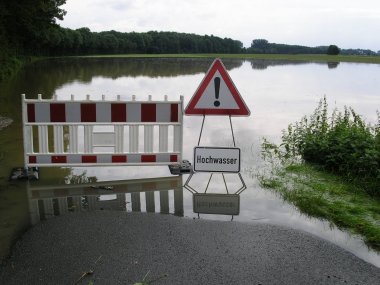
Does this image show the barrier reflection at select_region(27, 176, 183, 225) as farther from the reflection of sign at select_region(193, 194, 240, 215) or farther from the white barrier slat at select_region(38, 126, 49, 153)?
the white barrier slat at select_region(38, 126, 49, 153)

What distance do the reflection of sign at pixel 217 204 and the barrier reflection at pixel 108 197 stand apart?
238mm

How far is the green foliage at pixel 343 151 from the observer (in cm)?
770

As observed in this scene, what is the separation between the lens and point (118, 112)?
7363mm

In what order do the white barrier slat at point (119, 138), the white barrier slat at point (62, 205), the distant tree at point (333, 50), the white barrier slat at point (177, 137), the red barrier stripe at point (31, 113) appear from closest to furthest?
the white barrier slat at point (62, 205)
the red barrier stripe at point (31, 113)
the white barrier slat at point (119, 138)
the white barrier slat at point (177, 137)
the distant tree at point (333, 50)

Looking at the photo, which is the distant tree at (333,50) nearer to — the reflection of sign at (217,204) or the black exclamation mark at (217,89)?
the black exclamation mark at (217,89)

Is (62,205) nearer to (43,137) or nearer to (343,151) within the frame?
(43,137)

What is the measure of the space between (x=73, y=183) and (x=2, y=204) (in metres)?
1.23

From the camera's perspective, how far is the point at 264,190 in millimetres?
6949

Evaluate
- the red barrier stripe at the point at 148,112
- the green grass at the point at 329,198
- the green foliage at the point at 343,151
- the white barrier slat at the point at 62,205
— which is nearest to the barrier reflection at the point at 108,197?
the white barrier slat at the point at 62,205

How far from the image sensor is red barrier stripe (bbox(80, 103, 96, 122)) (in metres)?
7.27

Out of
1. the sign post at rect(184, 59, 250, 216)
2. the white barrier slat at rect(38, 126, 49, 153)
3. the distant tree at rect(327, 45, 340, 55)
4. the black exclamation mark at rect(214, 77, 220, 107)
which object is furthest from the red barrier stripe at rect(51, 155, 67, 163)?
the distant tree at rect(327, 45, 340, 55)

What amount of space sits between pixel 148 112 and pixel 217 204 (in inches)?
81.2

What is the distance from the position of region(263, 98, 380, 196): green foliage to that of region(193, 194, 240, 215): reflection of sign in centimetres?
228

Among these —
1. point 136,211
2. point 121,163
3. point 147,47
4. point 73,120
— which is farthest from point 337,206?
point 147,47
